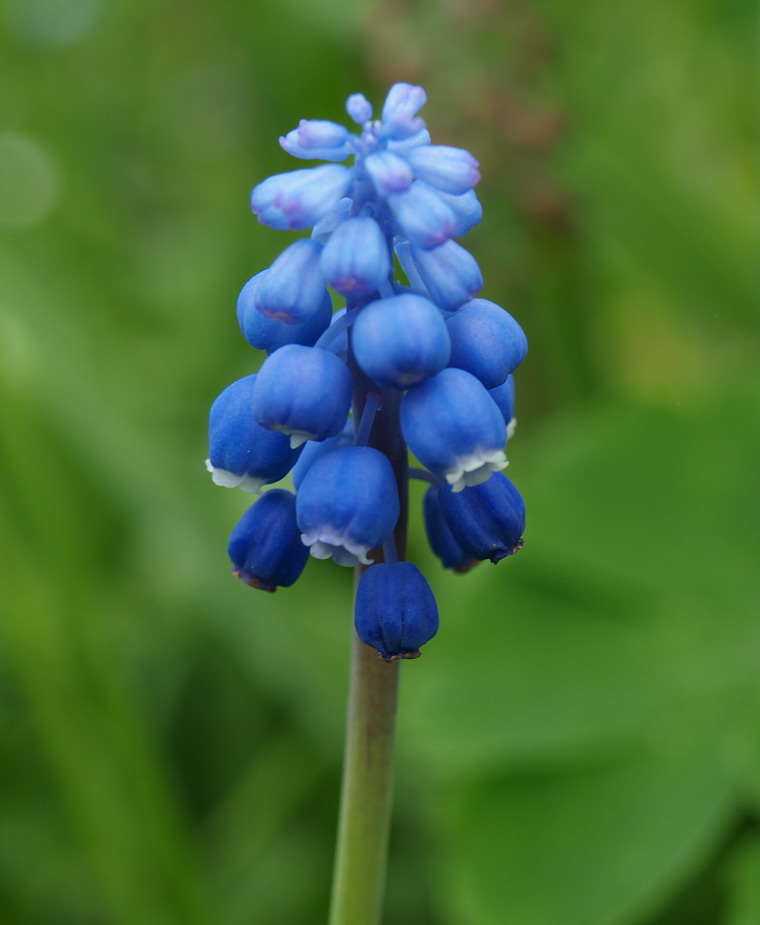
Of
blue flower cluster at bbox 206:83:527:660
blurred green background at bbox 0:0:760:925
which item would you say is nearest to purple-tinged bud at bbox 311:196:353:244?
blue flower cluster at bbox 206:83:527:660

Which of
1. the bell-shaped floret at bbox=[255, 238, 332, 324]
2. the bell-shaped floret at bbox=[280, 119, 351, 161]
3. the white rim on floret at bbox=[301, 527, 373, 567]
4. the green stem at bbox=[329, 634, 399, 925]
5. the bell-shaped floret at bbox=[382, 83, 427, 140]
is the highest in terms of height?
the bell-shaped floret at bbox=[382, 83, 427, 140]

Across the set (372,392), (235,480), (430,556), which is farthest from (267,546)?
(430,556)

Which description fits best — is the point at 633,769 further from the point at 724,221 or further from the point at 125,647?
the point at 724,221

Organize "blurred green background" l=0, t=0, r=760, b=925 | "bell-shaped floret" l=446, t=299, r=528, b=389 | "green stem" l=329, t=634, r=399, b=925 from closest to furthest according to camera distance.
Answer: "bell-shaped floret" l=446, t=299, r=528, b=389
"green stem" l=329, t=634, r=399, b=925
"blurred green background" l=0, t=0, r=760, b=925

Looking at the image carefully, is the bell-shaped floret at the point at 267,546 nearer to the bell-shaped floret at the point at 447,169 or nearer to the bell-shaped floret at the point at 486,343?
the bell-shaped floret at the point at 486,343

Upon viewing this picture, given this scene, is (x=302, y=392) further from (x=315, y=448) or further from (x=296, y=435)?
(x=315, y=448)

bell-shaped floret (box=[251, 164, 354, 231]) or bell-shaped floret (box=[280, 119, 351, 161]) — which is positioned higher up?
bell-shaped floret (box=[280, 119, 351, 161])

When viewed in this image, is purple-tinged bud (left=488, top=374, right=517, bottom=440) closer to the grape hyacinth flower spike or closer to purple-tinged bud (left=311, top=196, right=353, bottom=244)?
the grape hyacinth flower spike
